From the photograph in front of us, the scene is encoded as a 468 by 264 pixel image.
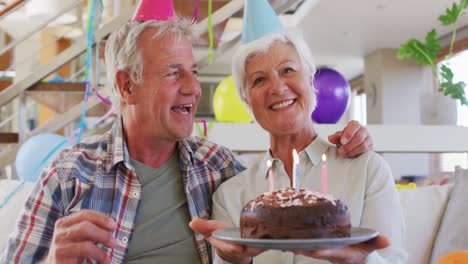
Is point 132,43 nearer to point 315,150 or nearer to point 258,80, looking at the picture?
point 258,80

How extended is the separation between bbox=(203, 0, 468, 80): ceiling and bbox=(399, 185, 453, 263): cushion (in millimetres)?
3745

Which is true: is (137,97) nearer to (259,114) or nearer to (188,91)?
(188,91)

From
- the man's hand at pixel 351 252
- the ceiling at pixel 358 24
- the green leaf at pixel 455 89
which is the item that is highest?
the ceiling at pixel 358 24

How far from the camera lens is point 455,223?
187 centimetres

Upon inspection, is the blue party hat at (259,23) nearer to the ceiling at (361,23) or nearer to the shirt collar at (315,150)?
the shirt collar at (315,150)

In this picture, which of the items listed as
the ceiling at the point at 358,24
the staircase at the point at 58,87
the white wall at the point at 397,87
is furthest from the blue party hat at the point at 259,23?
the white wall at the point at 397,87

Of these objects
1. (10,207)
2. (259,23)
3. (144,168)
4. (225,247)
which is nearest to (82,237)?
(225,247)

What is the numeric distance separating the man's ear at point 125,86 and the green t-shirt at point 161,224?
21 cm

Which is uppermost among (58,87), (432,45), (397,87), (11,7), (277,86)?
(11,7)

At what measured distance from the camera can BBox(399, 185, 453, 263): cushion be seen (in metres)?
1.92

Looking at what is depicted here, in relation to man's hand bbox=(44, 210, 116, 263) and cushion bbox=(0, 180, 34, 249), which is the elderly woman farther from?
cushion bbox=(0, 180, 34, 249)

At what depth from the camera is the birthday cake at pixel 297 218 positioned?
102 cm

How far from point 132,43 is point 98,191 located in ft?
1.51

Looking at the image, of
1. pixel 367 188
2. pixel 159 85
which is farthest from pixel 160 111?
pixel 367 188
